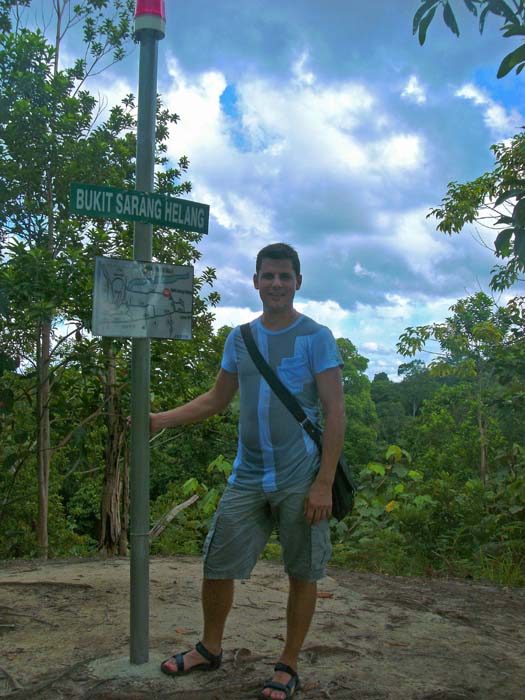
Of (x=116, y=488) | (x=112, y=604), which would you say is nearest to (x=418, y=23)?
→ (x=112, y=604)

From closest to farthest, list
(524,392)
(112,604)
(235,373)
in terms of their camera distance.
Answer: (235,373) < (112,604) < (524,392)

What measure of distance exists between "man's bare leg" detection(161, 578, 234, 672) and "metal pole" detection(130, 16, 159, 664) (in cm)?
23

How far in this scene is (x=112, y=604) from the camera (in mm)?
4316

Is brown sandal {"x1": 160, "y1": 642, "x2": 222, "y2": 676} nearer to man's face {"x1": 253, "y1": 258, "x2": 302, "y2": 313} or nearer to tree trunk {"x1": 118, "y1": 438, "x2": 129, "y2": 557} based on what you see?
man's face {"x1": 253, "y1": 258, "x2": 302, "y2": 313}

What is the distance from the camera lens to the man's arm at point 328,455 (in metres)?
2.84

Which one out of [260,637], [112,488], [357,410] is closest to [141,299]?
[260,637]

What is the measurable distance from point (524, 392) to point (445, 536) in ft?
9.65

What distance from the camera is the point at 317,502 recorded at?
2836 mm

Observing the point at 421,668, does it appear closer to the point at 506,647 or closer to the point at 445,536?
the point at 506,647

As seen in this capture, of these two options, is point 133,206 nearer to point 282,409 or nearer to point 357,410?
point 282,409

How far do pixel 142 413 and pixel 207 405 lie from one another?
33 centimetres

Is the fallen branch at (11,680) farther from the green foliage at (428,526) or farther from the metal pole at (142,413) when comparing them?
the green foliage at (428,526)

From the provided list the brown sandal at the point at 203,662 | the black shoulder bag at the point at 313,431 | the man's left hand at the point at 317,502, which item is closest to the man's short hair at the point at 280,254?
the black shoulder bag at the point at 313,431

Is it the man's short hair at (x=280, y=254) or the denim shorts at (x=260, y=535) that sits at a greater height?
the man's short hair at (x=280, y=254)
